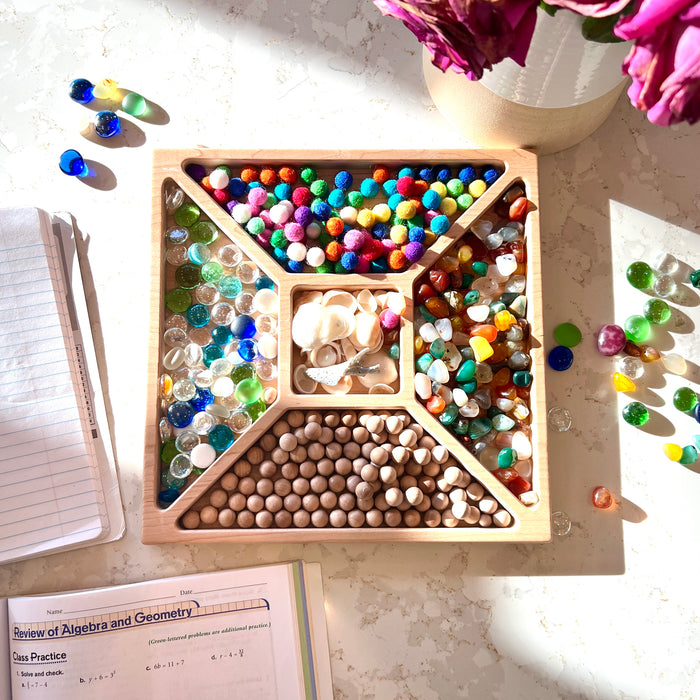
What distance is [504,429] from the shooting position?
0.87 meters

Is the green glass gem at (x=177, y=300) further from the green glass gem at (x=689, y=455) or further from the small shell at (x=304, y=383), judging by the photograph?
the green glass gem at (x=689, y=455)

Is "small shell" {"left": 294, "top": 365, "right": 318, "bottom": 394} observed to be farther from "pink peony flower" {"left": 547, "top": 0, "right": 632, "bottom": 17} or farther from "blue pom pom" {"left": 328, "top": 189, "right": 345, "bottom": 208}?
"pink peony flower" {"left": 547, "top": 0, "right": 632, "bottom": 17}

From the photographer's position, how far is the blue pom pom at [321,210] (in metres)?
0.88

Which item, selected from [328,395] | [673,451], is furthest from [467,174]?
[673,451]

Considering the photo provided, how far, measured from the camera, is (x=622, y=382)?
89 centimetres

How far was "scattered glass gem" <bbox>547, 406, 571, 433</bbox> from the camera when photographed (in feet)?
2.92

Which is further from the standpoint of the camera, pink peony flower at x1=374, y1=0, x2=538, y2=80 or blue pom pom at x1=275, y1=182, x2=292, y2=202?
blue pom pom at x1=275, y1=182, x2=292, y2=202

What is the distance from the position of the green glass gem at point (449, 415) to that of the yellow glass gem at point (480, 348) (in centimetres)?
7

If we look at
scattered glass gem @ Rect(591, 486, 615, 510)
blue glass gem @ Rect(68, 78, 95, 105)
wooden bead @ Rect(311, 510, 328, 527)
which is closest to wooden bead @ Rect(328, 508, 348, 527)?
wooden bead @ Rect(311, 510, 328, 527)

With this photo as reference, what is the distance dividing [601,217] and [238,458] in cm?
57

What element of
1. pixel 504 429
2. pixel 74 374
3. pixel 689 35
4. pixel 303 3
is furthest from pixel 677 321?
pixel 74 374

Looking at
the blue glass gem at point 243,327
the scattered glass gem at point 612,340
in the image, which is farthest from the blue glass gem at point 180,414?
the scattered glass gem at point 612,340

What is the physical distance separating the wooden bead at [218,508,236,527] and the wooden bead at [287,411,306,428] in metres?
0.13

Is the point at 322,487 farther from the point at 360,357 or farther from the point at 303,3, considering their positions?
the point at 303,3
